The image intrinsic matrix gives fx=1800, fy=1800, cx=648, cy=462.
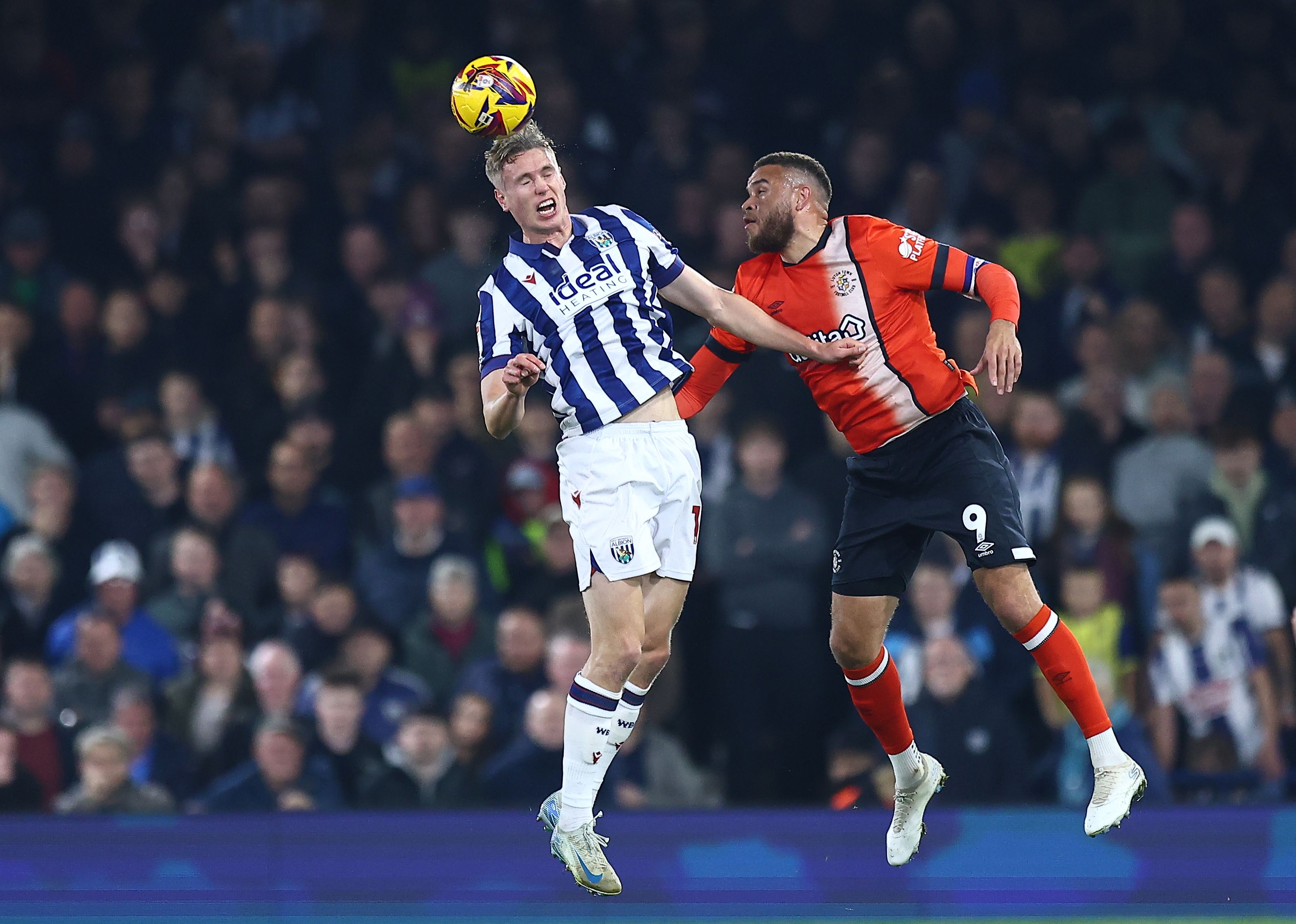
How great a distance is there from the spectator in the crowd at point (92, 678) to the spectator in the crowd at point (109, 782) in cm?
43

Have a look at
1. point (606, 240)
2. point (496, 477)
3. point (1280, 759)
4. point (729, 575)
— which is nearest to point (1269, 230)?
point (1280, 759)

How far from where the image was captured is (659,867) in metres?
7.86

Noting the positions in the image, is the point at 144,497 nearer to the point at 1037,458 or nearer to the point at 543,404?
the point at 543,404

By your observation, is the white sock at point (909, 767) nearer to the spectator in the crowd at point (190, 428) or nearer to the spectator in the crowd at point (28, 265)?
the spectator in the crowd at point (190, 428)

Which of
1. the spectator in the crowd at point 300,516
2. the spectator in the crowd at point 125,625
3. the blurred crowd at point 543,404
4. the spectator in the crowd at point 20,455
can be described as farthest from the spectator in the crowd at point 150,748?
the spectator in the crowd at point 20,455

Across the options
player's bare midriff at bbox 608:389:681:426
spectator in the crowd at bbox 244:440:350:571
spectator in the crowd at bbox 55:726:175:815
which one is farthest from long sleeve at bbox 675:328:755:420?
spectator in the crowd at bbox 244:440:350:571

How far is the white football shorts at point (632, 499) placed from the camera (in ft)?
20.0

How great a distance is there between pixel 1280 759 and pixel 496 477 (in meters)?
4.31

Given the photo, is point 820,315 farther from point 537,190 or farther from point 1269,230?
point 1269,230

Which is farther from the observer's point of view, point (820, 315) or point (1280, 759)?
point (1280, 759)

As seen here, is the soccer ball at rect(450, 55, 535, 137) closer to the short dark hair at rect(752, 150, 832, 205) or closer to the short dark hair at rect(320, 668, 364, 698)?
the short dark hair at rect(752, 150, 832, 205)

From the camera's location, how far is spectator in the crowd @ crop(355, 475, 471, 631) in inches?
381

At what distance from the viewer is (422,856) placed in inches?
310

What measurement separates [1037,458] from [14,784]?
5.46m
